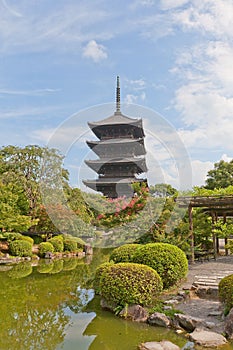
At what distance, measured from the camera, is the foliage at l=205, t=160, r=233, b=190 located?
2364cm

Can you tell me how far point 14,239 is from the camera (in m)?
13.9

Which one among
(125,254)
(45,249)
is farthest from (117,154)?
(125,254)

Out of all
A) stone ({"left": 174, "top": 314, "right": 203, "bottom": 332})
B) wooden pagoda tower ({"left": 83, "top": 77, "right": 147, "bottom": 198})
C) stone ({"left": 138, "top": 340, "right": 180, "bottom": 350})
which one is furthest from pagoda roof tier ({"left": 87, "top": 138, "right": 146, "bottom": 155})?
stone ({"left": 138, "top": 340, "right": 180, "bottom": 350})

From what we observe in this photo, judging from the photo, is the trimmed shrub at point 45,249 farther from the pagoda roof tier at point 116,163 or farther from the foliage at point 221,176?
the foliage at point 221,176

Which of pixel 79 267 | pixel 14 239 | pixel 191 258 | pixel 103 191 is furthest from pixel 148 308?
pixel 103 191

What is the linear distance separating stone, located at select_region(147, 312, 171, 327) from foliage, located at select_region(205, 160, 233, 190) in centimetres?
1959

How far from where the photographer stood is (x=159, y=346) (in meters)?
4.05

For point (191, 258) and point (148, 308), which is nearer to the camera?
point (148, 308)

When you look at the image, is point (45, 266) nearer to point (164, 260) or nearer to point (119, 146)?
point (164, 260)

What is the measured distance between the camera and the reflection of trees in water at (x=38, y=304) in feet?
15.1

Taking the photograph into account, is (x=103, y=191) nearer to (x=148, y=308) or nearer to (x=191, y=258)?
(x=191, y=258)

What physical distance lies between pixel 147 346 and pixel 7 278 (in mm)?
6221

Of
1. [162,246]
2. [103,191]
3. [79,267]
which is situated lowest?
[79,267]

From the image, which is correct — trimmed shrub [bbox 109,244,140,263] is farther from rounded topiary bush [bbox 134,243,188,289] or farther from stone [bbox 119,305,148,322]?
stone [bbox 119,305,148,322]
